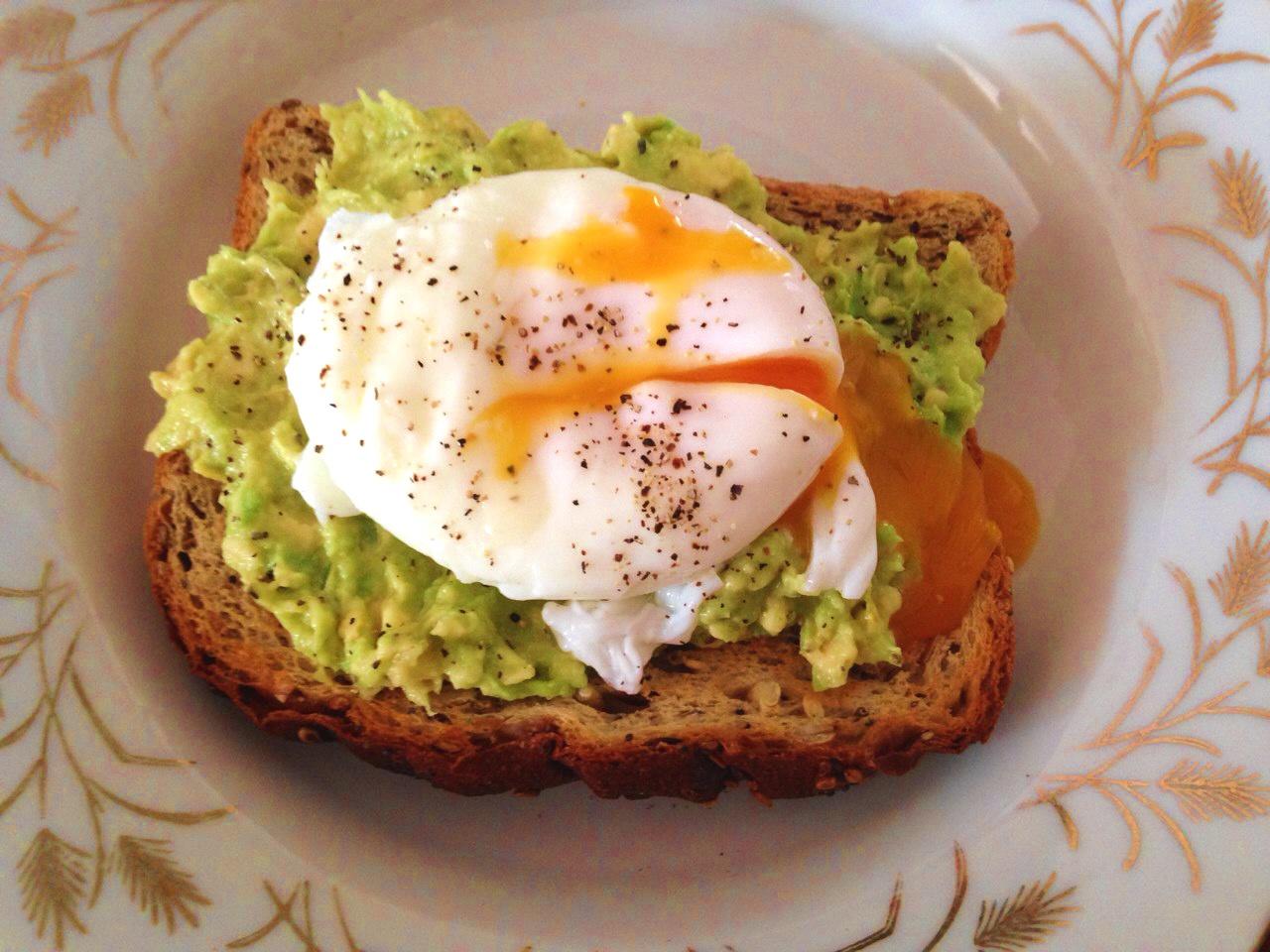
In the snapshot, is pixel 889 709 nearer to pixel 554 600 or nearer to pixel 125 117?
pixel 554 600

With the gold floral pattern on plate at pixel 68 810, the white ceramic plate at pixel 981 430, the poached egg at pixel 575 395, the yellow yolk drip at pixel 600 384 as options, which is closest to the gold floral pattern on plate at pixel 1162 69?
the white ceramic plate at pixel 981 430

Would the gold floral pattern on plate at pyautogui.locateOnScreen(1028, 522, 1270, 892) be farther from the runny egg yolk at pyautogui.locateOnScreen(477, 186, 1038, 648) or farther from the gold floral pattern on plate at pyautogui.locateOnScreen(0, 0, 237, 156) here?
the gold floral pattern on plate at pyautogui.locateOnScreen(0, 0, 237, 156)

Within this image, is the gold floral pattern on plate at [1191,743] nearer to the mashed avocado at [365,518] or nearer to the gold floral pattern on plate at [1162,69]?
the mashed avocado at [365,518]

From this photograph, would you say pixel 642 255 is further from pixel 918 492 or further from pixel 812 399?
pixel 918 492

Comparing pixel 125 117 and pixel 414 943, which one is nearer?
pixel 414 943

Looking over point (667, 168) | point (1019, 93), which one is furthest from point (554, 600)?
point (1019, 93)

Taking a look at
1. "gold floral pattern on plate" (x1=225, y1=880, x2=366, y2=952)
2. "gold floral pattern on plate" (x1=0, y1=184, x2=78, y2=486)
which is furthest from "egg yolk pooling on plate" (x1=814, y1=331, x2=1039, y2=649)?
"gold floral pattern on plate" (x1=0, y1=184, x2=78, y2=486)

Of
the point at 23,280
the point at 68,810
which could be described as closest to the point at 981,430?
the point at 68,810
